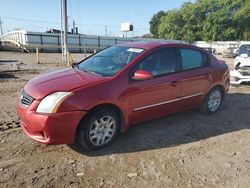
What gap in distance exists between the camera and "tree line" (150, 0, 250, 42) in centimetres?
5375

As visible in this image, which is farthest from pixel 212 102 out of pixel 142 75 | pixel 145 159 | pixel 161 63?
pixel 145 159

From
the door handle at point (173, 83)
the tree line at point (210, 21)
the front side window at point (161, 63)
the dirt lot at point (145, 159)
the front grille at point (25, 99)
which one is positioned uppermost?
the tree line at point (210, 21)

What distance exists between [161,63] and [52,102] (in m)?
2.14

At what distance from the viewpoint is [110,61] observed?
4879 millimetres

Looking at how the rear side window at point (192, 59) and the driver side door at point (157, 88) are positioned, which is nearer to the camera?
the driver side door at point (157, 88)

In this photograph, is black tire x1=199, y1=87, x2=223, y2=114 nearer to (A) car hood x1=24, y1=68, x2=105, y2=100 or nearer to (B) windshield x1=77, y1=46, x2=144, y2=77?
(B) windshield x1=77, y1=46, x2=144, y2=77

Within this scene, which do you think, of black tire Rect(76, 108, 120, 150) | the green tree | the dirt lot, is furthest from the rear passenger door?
the green tree

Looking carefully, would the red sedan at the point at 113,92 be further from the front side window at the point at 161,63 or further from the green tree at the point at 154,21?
the green tree at the point at 154,21

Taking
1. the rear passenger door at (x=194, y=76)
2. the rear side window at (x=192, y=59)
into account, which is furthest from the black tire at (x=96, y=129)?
the rear side window at (x=192, y=59)

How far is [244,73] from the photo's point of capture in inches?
374

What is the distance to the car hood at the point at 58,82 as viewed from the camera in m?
3.92

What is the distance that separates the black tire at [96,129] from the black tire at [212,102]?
8.05ft

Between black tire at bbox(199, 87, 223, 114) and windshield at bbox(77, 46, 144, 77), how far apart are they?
2.06 m

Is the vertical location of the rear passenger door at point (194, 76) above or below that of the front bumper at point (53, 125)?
above
